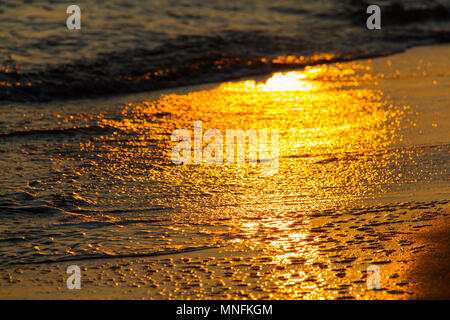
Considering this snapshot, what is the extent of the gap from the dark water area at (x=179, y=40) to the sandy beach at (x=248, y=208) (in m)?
1.02

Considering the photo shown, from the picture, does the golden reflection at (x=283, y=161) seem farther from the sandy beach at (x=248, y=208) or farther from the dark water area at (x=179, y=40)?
the dark water area at (x=179, y=40)

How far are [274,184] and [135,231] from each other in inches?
37.3

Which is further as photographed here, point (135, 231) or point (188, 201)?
point (188, 201)

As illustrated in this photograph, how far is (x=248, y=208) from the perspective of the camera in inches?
124

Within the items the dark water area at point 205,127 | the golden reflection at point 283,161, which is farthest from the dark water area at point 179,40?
the golden reflection at point 283,161

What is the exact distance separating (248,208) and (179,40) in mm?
5049

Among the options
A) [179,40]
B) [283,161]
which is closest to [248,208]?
[283,161]

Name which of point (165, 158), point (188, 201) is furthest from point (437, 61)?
point (188, 201)

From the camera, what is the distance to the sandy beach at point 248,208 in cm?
239

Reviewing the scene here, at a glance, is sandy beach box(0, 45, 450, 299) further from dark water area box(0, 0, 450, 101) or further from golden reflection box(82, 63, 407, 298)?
dark water area box(0, 0, 450, 101)

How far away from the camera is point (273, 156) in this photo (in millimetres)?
3963

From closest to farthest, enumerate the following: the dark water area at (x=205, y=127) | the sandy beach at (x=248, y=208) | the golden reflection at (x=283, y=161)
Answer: the sandy beach at (x=248, y=208)
the golden reflection at (x=283, y=161)
the dark water area at (x=205, y=127)

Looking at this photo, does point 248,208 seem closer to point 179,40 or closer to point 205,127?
point 205,127

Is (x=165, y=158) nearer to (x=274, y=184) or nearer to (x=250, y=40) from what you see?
(x=274, y=184)
